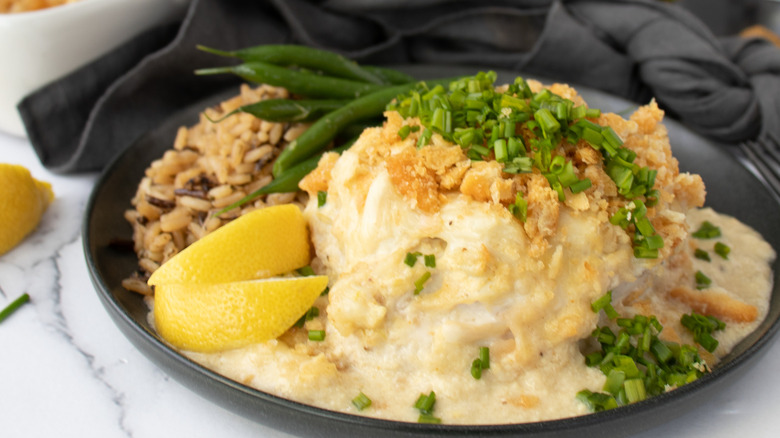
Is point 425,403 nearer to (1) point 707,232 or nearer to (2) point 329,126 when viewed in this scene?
(2) point 329,126

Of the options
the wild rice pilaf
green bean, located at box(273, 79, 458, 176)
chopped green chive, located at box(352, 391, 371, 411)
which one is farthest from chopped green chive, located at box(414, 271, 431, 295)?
green bean, located at box(273, 79, 458, 176)

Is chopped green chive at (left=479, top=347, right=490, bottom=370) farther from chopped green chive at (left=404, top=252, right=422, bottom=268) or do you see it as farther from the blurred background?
the blurred background

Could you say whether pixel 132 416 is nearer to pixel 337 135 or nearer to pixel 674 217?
pixel 337 135

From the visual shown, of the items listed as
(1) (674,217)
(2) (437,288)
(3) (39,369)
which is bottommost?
(3) (39,369)

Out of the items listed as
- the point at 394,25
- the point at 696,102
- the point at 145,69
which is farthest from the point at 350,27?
the point at 696,102

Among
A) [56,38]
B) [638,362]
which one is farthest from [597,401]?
[56,38]

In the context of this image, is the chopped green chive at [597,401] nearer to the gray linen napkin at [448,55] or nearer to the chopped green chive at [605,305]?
the chopped green chive at [605,305]
